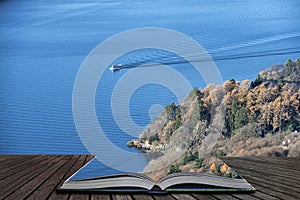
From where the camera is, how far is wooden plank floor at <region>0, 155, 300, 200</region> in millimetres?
1322

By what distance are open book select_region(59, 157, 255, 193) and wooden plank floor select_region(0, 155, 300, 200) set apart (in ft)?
0.07

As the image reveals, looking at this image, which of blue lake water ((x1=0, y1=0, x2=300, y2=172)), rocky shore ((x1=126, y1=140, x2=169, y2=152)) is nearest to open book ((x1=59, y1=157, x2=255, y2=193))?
rocky shore ((x1=126, y1=140, x2=169, y2=152))

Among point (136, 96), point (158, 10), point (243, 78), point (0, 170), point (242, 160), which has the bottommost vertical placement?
point (0, 170)

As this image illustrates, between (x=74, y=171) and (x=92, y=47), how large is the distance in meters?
2.37

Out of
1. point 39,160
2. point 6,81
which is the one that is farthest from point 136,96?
point 39,160

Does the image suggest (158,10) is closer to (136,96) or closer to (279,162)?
(136,96)

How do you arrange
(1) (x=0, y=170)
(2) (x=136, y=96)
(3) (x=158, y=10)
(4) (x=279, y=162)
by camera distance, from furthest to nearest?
(3) (x=158, y=10) → (2) (x=136, y=96) → (4) (x=279, y=162) → (1) (x=0, y=170)

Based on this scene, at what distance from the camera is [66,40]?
423 centimetres

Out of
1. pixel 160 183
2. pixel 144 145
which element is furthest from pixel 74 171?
pixel 144 145

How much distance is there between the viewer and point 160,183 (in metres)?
1.35

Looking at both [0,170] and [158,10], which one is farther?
[158,10]

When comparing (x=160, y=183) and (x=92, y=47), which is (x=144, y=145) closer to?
(x=92, y=47)

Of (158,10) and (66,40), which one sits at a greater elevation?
(158,10)

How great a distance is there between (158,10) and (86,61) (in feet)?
2.51
